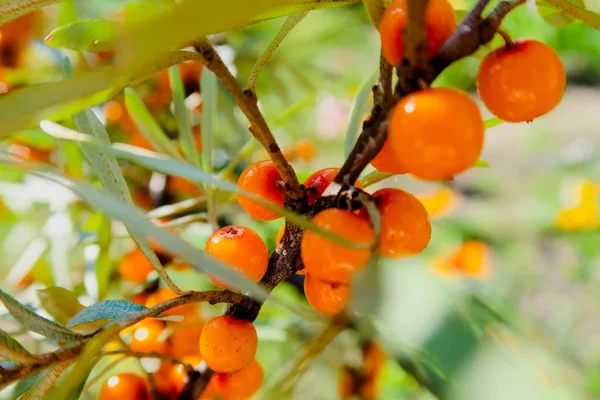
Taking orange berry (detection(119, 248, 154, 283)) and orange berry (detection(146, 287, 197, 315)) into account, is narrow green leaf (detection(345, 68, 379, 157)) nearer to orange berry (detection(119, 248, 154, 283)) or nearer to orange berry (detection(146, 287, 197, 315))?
orange berry (detection(146, 287, 197, 315))

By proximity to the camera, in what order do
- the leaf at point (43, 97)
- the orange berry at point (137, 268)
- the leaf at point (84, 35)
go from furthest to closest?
the orange berry at point (137, 268)
the leaf at point (84, 35)
the leaf at point (43, 97)

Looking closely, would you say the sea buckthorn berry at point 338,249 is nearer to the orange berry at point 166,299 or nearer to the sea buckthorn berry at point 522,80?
the sea buckthorn berry at point 522,80

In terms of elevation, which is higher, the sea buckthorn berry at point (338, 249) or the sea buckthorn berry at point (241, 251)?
the sea buckthorn berry at point (338, 249)

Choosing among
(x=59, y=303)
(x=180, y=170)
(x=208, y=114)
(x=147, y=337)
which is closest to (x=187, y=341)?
(x=147, y=337)

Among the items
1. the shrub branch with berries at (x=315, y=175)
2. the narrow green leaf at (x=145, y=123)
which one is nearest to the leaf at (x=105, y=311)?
the shrub branch with berries at (x=315, y=175)

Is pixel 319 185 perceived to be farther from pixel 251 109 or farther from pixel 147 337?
pixel 147 337

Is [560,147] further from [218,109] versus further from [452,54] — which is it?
[452,54]
